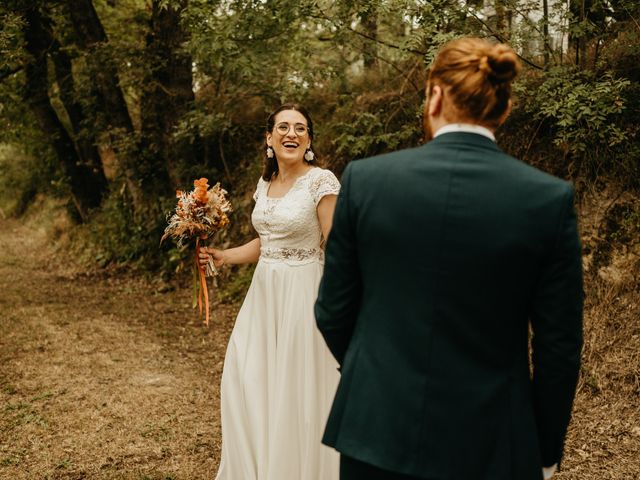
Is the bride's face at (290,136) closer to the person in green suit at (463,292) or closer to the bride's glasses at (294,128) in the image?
the bride's glasses at (294,128)

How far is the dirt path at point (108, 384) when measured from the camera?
15.3ft

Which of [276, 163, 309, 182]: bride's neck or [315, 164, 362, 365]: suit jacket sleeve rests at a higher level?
[276, 163, 309, 182]: bride's neck

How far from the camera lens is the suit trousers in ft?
6.44

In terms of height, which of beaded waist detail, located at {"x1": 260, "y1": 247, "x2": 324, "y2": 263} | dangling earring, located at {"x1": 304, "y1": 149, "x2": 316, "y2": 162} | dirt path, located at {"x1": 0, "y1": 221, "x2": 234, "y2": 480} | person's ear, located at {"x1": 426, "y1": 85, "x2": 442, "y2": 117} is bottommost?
dirt path, located at {"x1": 0, "y1": 221, "x2": 234, "y2": 480}

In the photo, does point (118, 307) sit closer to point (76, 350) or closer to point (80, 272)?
point (76, 350)

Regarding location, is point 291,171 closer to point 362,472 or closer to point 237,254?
point 237,254

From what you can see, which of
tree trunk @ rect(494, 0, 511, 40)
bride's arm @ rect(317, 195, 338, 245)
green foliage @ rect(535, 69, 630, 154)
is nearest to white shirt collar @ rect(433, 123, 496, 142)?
bride's arm @ rect(317, 195, 338, 245)

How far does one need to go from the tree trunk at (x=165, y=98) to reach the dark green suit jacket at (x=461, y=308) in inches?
321

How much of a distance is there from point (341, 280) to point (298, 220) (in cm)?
177

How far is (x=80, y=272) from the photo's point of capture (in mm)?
12867

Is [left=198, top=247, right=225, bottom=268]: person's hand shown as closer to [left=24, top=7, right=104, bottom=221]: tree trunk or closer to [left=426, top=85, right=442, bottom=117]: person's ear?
[left=426, top=85, right=442, bottom=117]: person's ear

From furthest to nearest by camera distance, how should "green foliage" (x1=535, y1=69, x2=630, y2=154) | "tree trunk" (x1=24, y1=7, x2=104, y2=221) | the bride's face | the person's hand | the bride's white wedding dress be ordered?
"tree trunk" (x1=24, y1=7, x2=104, y2=221)
"green foliage" (x1=535, y1=69, x2=630, y2=154)
the person's hand
the bride's face
the bride's white wedding dress

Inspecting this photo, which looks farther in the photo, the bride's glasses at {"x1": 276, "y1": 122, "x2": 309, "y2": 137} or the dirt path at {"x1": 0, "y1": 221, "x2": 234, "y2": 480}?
the dirt path at {"x1": 0, "y1": 221, "x2": 234, "y2": 480}

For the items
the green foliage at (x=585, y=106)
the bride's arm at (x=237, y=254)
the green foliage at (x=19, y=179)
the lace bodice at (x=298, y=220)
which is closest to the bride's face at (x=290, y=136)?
the lace bodice at (x=298, y=220)
